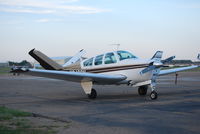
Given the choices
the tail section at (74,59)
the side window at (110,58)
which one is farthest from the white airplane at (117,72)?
the tail section at (74,59)

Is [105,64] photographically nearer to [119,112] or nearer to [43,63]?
[43,63]

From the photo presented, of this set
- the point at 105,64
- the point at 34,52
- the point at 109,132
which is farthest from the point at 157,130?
the point at 34,52

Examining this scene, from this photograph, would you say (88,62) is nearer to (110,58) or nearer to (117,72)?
(110,58)

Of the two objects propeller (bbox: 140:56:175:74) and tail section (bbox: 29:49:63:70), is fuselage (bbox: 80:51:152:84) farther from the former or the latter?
tail section (bbox: 29:49:63:70)

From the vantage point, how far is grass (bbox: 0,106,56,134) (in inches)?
273

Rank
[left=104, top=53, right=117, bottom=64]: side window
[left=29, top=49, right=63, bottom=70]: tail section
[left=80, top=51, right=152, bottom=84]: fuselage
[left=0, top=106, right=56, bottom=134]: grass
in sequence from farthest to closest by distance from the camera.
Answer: [left=29, top=49, right=63, bottom=70]: tail section, [left=104, top=53, right=117, bottom=64]: side window, [left=80, top=51, right=152, bottom=84]: fuselage, [left=0, top=106, right=56, bottom=134]: grass

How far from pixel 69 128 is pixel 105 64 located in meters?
8.45

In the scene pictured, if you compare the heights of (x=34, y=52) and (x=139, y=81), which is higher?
(x=34, y=52)

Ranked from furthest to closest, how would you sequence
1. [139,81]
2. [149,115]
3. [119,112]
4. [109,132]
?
[139,81] < [119,112] < [149,115] < [109,132]

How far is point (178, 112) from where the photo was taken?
32.6 feet

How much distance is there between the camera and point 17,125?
771 centimetres

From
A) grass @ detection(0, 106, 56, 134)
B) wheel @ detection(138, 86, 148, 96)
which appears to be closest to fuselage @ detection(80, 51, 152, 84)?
wheel @ detection(138, 86, 148, 96)

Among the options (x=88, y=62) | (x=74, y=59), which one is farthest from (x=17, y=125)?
(x=74, y=59)

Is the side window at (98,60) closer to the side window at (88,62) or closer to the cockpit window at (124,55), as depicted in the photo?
the side window at (88,62)
